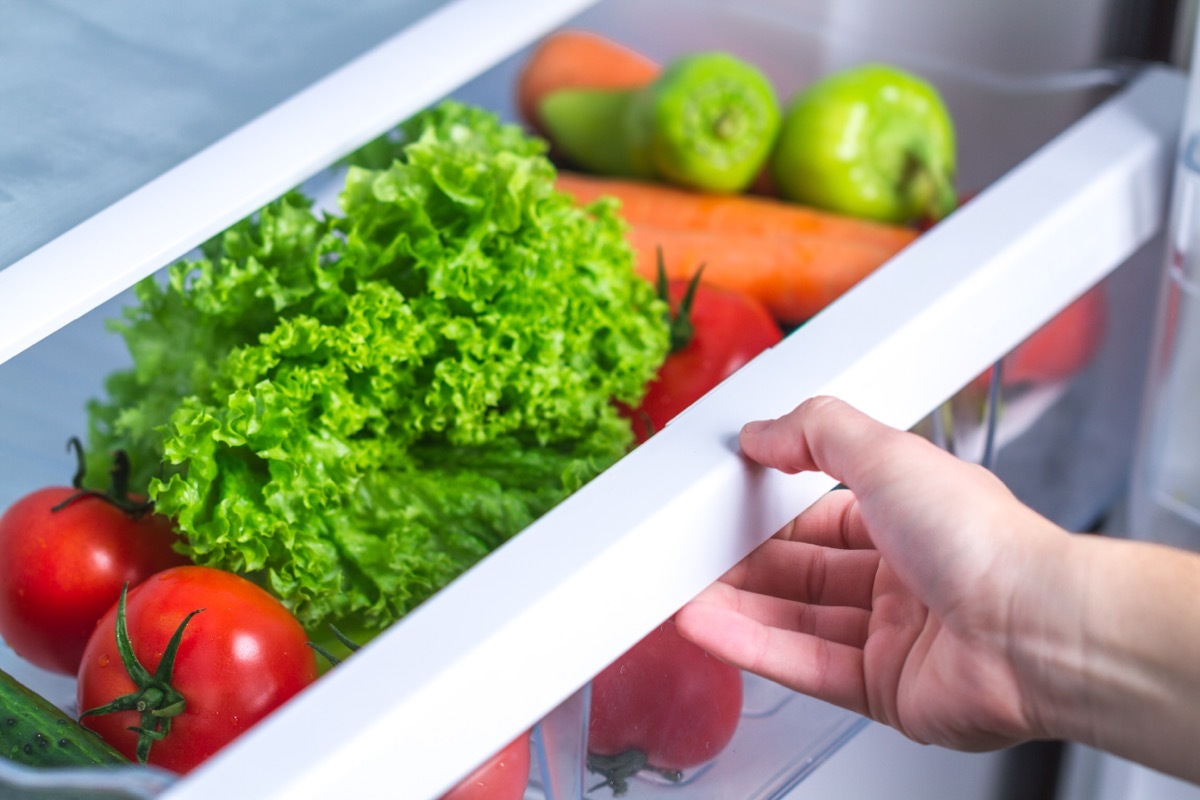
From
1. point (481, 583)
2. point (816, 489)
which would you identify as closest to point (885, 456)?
point (816, 489)

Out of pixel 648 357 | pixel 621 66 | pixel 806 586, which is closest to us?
pixel 806 586

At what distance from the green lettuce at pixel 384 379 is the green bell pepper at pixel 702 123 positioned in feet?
0.72

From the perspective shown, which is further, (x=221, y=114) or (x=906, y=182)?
(x=906, y=182)

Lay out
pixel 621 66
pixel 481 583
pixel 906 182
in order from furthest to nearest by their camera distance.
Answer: pixel 621 66
pixel 906 182
pixel 481 583

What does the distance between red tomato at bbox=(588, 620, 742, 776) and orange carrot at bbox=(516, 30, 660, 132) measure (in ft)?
2.16

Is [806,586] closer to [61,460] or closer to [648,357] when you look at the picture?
[648,357]

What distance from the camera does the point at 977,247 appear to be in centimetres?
86

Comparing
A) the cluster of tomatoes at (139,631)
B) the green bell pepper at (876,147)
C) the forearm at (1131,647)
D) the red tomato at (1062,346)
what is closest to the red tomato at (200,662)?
the cluster of tomatoes at (139,631)

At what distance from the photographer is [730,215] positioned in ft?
3.68

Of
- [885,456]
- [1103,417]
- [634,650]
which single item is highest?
[885,456]

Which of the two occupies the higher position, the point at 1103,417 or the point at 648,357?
the point at 648,357

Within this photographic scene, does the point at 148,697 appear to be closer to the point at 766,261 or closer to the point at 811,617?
the point at 811,617

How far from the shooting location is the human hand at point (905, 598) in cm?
66

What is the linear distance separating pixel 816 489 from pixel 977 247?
0.23 metres
